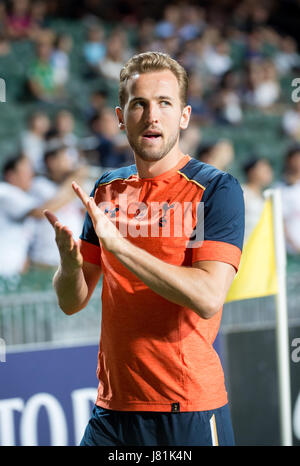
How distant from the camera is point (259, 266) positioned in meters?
3.26

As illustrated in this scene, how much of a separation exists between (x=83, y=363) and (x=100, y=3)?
27.1 ft

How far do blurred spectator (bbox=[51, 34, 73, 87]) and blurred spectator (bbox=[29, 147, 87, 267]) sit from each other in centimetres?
265

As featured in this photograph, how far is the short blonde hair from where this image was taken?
198 centimetres

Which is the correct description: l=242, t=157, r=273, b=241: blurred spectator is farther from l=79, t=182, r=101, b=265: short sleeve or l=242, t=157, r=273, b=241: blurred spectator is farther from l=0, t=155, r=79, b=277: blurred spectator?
l=79, t=182, r=101, b=265: short sleeve

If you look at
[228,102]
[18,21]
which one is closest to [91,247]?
[18,21]

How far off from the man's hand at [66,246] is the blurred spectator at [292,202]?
14.5 feet

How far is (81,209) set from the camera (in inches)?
209

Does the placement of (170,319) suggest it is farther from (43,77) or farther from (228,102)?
(228,102)

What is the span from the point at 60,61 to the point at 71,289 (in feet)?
21.0

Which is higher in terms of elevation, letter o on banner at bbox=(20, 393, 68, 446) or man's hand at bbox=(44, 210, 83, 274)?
man's hand at bbox=(44, 210, 83, 274)

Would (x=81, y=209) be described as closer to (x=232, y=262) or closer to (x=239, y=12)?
(x=232, y=262)

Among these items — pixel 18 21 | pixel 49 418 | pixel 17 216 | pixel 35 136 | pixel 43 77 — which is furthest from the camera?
pixel 18 21

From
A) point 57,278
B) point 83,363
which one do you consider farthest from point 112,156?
point 57,278

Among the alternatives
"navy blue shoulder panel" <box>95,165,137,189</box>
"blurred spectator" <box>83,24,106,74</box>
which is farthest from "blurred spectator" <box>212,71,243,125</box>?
"navy blue shoulder panel" <box>95,165,137,189</box>
